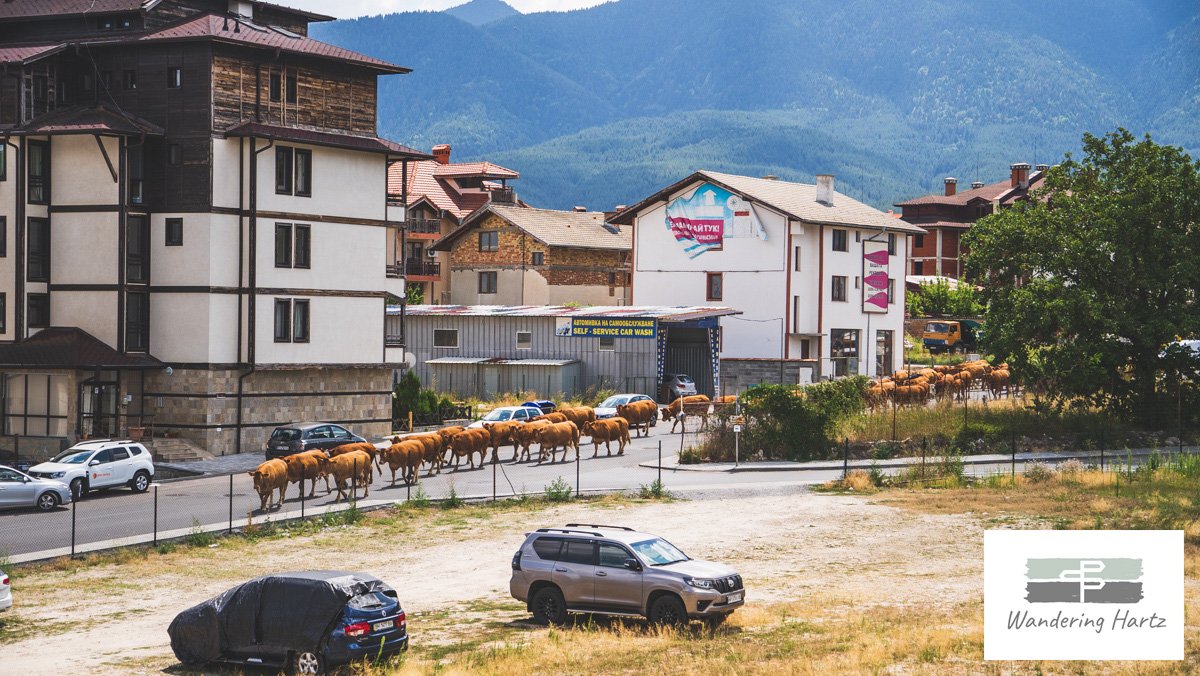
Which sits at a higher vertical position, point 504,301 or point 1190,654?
point 504,301

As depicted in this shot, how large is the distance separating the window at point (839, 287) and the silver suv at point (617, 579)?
5763cm

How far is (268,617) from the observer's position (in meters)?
22.9

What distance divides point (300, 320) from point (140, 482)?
12499 millimetres

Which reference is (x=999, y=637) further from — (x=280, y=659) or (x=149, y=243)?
(x=149, y=243)

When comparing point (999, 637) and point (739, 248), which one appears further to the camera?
point (739, 248)

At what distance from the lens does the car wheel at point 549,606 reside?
2617cm

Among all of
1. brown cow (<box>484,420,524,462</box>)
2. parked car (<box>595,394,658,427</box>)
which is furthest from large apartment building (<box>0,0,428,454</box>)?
parked car (<box>595,394,658,427</box>)

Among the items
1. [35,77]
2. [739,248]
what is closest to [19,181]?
[35,77]

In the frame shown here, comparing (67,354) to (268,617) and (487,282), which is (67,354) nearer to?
(268,617)

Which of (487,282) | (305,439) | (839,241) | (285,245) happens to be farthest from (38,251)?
(487,282)

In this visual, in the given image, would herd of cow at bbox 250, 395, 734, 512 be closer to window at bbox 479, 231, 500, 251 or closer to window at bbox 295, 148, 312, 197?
window at bbox 295, 148, 312, 197

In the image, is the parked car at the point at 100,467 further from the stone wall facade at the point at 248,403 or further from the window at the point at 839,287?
the window at the point at 839,287

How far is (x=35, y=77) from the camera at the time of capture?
53.7 meters

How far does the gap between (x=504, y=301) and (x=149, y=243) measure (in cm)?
4356
